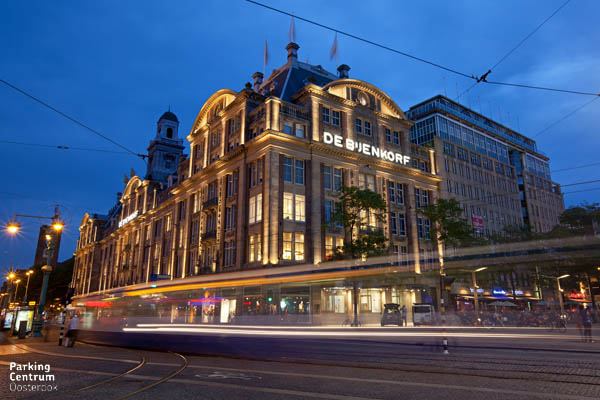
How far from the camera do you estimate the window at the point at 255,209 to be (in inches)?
1729

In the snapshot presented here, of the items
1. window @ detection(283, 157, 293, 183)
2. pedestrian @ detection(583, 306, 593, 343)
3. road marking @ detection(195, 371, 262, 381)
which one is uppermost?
window @ detection(283, 157, 293, 183)

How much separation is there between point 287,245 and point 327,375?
31.3 m

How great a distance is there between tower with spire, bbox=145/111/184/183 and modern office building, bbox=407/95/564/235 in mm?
50266

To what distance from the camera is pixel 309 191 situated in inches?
1767

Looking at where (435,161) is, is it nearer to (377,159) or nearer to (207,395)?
(377,159)

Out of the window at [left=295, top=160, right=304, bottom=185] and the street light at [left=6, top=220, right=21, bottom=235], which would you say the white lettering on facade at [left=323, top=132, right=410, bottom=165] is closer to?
the window at [left=295, top=160, right=304, bottom=185]

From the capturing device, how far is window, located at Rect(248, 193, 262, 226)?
43.9 metres

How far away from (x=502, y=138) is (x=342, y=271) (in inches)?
2832

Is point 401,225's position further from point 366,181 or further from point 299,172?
point 299,172

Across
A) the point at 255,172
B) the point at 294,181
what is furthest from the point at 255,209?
the point at 294,181

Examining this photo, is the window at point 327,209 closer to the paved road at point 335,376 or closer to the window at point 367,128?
the window at point 367,128

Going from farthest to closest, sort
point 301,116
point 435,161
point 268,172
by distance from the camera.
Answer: point 435,161
point 301,116
point 268,172

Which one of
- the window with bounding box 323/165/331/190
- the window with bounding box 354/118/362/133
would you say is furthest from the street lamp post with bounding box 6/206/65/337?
the window with bounding box 354/118/362/133

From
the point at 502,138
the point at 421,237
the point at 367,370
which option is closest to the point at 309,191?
the point at 421,237
